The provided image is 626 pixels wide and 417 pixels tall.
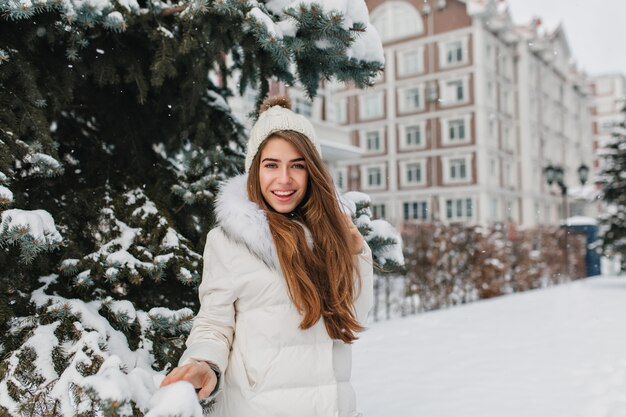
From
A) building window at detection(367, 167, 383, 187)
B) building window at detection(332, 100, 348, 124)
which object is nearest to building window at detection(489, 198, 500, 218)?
building window at detection(367, 167, 383, 187)

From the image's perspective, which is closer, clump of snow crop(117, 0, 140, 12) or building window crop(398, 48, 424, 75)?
clump of snow crop(117, 0, 140, 12)

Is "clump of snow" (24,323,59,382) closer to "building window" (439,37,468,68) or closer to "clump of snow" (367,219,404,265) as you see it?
"clump of snow" (367,219,404,265)

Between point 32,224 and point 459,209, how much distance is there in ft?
115

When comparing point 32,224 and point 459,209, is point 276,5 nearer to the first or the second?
point 32,224

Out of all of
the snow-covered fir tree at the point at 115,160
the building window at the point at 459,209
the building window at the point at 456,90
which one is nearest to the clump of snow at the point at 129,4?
the snow-covered fir tree at the point at 115,160

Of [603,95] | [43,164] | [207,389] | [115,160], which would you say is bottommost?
[207,389]

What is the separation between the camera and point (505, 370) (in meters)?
5.63

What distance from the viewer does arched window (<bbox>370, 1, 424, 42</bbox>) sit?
124ft

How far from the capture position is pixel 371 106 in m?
40.0

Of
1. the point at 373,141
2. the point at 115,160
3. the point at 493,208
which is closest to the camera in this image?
the point at 115,160

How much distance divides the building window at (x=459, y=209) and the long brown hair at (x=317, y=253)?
111 ft

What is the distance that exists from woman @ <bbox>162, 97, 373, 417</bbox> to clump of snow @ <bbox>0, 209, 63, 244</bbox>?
1.86 ft

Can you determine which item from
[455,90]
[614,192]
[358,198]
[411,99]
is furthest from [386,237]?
[411,99]

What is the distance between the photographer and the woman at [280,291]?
187 centimetres
